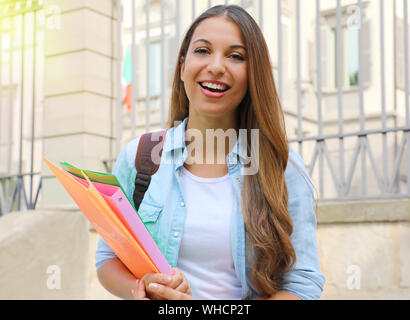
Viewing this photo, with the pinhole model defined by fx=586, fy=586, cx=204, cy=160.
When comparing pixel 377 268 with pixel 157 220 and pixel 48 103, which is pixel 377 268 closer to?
pixel 157 220

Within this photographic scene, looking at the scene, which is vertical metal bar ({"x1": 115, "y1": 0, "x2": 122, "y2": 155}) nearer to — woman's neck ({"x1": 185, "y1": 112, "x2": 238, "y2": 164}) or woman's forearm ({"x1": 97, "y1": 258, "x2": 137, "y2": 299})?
woman's neck ({"x1": 185, "y1": 112, "x2": 238, "y2": 164})

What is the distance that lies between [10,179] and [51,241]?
103cm

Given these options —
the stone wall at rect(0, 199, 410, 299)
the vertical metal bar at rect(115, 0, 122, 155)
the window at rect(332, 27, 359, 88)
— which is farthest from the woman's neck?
the window at rect(332, 27, 359, 88)

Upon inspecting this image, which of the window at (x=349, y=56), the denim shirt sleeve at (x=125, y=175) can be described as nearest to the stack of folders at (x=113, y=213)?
the denim shirt sleeve at (x=125, y=175)

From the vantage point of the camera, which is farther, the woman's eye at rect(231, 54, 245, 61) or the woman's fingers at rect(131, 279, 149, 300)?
the woman's eye at rect(231, 54, 245, 61)

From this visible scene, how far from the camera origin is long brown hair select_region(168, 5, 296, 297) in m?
1.55

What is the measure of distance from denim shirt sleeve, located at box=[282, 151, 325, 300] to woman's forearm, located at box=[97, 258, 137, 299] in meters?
0.41

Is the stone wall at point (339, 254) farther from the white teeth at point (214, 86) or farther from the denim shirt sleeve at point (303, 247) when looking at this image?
the white teeth at point (214, 86)

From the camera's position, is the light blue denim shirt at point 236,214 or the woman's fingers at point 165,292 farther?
the light blue denim shirt at point 236,214

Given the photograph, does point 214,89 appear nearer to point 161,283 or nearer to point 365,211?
point 161,283

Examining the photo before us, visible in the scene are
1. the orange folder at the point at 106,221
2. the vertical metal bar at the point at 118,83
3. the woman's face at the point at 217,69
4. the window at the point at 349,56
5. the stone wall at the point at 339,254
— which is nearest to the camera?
the orange folder at the point at 106,221

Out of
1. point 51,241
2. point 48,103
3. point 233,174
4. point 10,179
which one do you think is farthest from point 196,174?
point 10,179

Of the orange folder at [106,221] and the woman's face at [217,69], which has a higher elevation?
the woman's face at [217,69]

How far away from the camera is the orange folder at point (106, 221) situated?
50.9 inches
